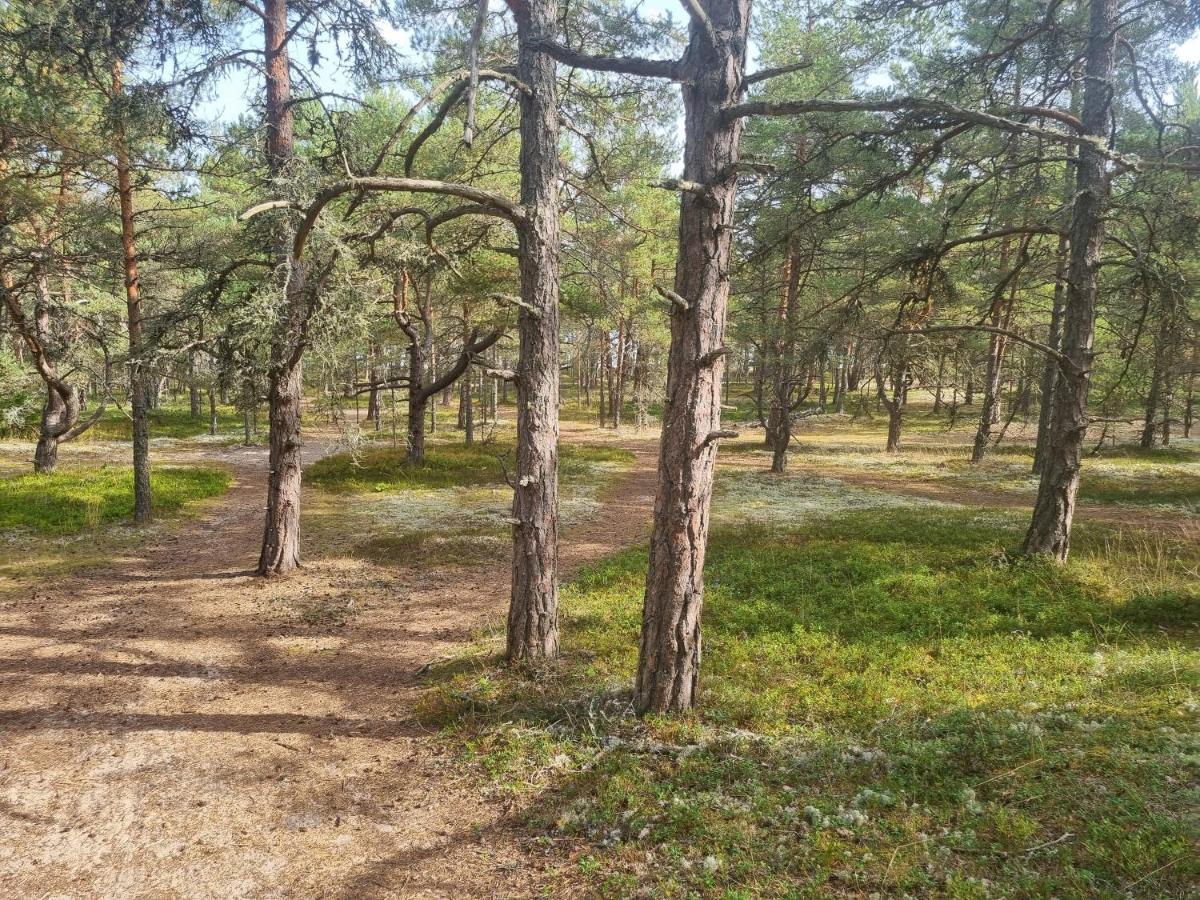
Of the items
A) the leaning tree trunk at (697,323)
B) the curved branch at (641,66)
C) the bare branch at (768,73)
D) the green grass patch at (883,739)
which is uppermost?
the curved branch at (641,66)

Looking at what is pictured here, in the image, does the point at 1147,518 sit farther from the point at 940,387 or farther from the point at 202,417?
the point at 202,417

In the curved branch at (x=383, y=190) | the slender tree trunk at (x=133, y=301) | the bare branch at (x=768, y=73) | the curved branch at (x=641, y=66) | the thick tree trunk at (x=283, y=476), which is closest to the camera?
the bare branch at (x=768, y=73)

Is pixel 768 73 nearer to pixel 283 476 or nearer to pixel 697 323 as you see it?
pixel 697 323

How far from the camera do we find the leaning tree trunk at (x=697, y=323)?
16.3 feet

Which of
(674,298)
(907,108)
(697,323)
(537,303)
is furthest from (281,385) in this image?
(907,108)

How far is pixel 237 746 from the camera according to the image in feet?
19.1

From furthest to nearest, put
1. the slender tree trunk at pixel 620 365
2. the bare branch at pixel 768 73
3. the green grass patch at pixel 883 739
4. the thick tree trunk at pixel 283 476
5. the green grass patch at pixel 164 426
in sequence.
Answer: the slender tree trunk at pixel 620 365 < the green grass patch at pixel 164 426 < the thick tree trunk at pixel 283 476 < the bare branch at pixel 768 73 < the green grass patch at pixel 883 739

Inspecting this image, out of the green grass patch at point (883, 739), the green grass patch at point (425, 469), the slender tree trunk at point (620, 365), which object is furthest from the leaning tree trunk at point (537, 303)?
the slender tree trunk at point (620, 365)

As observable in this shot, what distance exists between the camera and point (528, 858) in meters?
4.30

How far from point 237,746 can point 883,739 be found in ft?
19.6

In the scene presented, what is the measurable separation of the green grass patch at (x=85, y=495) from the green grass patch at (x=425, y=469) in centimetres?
326

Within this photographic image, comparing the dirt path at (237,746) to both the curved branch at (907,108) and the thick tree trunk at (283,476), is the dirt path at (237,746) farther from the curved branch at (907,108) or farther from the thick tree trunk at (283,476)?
the curved branch at (907,108)

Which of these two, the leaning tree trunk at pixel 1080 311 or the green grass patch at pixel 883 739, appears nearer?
the green grass patch at pixel 883 739

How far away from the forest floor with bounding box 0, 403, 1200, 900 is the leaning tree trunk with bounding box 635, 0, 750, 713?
1.43m
